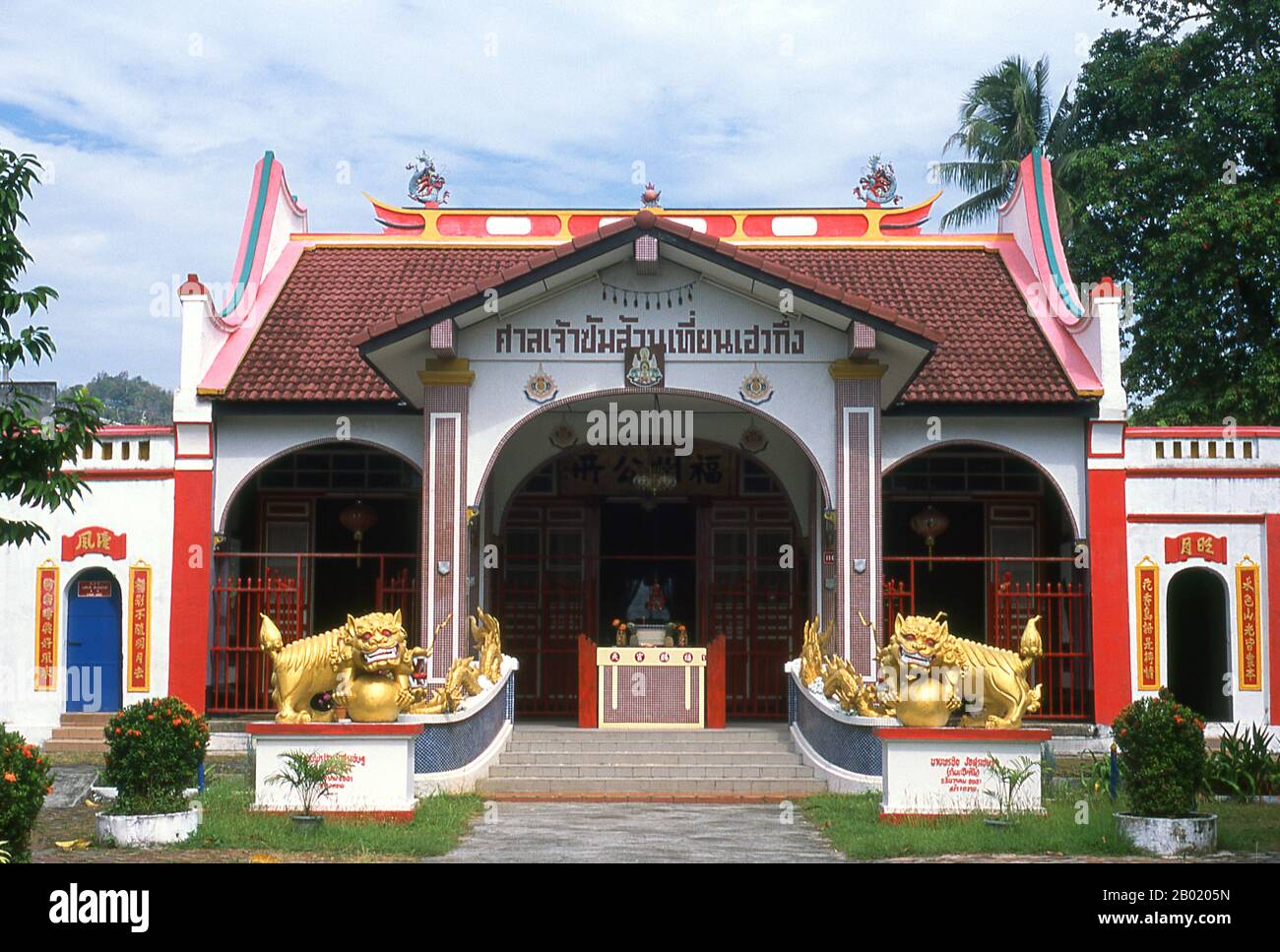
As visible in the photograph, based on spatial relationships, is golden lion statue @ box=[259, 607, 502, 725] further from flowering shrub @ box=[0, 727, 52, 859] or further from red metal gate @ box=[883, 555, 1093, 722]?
red metal gate @ box=[883, 555, 1093, 722]

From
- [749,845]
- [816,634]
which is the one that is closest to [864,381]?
[816,634]

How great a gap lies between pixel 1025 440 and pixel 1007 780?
6.92 m

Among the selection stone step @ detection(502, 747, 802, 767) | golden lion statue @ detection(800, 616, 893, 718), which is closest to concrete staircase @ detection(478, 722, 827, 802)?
stone step @ detection(502, 747, 802, 767)

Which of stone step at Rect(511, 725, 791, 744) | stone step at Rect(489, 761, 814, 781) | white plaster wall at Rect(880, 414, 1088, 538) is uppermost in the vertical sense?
white plaster wall at Rect(880, 414, 1088, 538)

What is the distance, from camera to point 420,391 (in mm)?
16703

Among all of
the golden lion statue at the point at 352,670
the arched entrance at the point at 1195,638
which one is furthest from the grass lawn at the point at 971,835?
the arched entrance at the point at 1195,638

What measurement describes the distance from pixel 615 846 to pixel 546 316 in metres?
6.62

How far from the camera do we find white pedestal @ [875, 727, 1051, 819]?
1192 centimetres

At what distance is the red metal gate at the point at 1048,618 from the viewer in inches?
688

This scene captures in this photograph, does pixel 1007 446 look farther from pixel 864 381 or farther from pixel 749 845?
pixel 749 845

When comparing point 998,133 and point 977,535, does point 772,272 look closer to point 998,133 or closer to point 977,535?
point 977,535

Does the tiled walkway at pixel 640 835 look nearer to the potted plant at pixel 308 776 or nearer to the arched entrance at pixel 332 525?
the potted plant at pixel 308 776

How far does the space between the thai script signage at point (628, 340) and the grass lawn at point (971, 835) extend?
208 inches

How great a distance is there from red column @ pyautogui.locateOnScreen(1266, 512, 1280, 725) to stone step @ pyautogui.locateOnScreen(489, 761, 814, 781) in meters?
6.48
